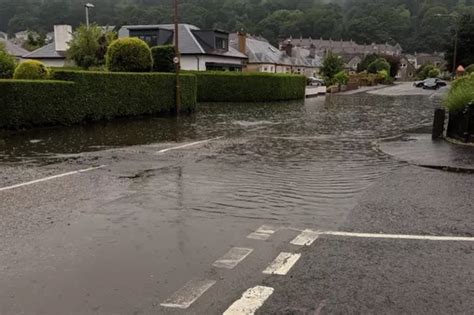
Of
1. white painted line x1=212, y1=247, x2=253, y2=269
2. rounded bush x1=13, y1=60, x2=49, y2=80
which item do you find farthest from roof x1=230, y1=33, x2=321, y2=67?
white painted line x1=212, y1=247, x2=253, y2=269

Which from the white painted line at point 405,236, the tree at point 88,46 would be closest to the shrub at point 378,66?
the tree at point 88,46

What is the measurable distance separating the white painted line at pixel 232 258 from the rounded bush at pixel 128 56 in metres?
19.3

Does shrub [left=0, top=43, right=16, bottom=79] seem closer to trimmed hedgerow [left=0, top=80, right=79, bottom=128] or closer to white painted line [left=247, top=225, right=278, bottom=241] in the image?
trimmed hedgerow [left=0, top=80, right=79, bottom=128]

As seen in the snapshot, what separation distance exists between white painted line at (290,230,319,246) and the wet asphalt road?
86 mm

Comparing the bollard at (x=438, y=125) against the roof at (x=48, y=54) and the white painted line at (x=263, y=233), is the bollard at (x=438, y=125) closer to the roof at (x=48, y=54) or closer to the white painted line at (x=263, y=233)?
the white painted line at (x=263, y=233)

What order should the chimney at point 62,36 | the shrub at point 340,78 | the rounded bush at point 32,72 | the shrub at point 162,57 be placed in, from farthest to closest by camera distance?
the shrub at point 340,78
the chimney at point 62,36
the shrub at point 162,57
the rounded bush at point 32,72

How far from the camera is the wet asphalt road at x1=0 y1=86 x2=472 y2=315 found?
433cm

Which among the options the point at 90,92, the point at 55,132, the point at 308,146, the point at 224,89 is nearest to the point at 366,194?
the point at 308,146

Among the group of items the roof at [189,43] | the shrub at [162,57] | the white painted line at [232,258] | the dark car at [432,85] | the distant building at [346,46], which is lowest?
the dark car at [432,85]

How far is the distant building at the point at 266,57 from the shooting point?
67.2 m

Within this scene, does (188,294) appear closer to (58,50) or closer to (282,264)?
(282,264)

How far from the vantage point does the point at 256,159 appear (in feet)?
37.6

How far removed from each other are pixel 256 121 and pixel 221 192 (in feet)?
45.2

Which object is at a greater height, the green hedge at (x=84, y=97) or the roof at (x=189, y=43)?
the roof at (x=189, y=43)
